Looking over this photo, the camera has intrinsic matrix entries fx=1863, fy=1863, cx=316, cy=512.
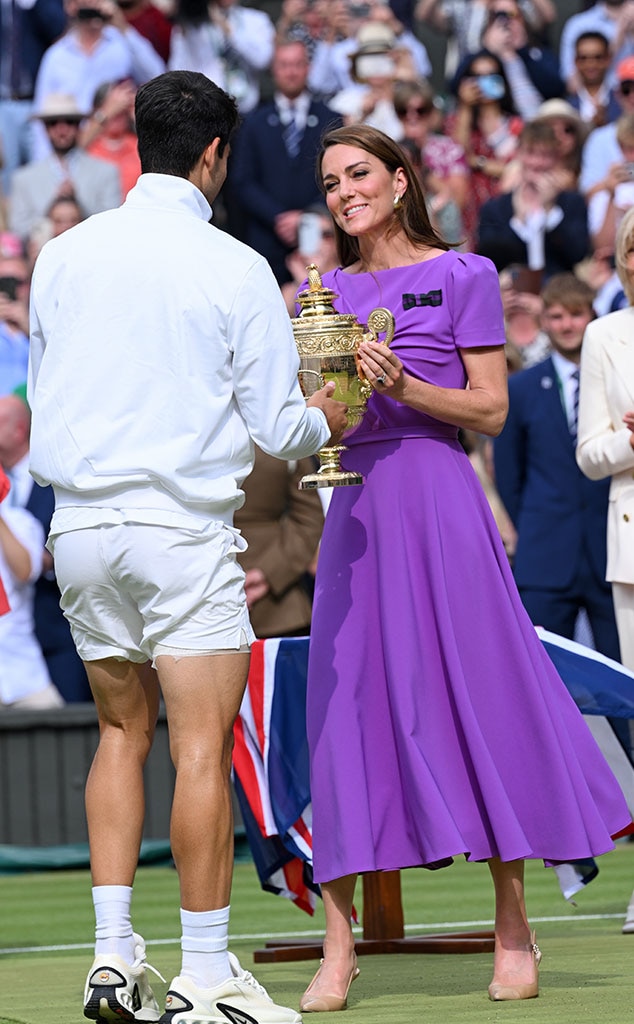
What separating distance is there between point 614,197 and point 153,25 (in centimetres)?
394

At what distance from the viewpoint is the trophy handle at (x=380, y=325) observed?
177 inches

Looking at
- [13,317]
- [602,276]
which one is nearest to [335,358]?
[602,276]

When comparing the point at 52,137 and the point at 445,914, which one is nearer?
the point at 445,914

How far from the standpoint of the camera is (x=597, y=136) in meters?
12.1

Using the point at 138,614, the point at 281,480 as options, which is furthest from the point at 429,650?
the point at 281,480

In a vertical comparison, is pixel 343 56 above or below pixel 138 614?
above

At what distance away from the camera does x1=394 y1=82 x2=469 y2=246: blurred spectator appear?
11836 millimetres

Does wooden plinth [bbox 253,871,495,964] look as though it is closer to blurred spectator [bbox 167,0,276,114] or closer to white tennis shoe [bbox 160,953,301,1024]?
white tennis shoe [bbox 160,953,301,1024]

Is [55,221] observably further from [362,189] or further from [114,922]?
[114,922]

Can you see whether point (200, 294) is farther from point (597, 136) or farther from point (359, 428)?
point (597, 136)

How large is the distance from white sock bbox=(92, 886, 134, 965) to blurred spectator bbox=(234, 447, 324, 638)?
4.67m

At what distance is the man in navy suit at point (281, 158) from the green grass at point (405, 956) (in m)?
4.87

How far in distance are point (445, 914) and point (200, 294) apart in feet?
12.6

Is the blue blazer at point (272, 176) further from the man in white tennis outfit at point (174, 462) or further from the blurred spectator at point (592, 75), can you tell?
the man in white tennis outfit at point (174, 462)
